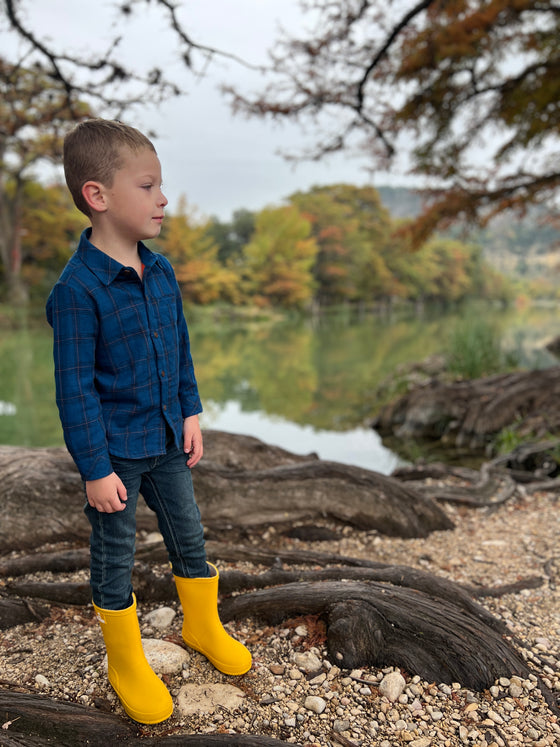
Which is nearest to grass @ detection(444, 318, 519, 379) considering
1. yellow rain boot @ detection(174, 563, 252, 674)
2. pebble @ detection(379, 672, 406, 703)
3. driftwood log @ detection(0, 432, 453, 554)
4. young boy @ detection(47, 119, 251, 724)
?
driftwood log @ detection(0, 432, 453, 554)

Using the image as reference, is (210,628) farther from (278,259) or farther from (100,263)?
(278,259)

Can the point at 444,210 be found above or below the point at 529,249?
below

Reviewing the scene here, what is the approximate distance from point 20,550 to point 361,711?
166 cm

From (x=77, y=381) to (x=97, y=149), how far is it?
1.97 feet

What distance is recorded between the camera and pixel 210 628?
1.68 m

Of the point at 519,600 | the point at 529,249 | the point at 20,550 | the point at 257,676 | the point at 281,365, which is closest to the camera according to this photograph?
the point at 257,676

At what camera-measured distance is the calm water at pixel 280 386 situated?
6828 millimetres

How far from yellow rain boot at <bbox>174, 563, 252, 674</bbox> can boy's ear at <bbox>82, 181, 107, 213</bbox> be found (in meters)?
1.16

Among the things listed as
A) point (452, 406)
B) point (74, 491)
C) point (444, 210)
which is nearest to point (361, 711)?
point (74, 491)

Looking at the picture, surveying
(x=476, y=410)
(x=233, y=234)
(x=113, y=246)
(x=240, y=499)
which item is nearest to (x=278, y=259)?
(x=233, y=234)

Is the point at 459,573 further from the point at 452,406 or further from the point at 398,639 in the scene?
the point at 452,406

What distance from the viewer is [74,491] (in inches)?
100

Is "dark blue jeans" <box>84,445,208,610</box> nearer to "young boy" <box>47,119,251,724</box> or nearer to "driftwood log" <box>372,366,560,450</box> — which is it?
"young boy" <box>47,119,251,724</box>

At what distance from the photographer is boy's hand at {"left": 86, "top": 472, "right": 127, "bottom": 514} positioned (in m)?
1.38
